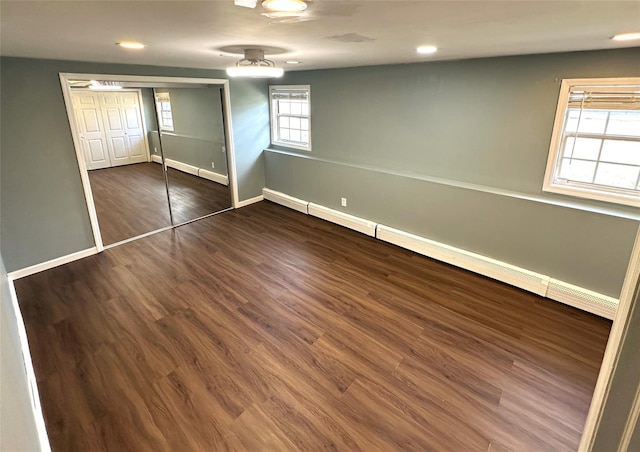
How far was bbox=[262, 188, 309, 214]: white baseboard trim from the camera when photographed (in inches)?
215

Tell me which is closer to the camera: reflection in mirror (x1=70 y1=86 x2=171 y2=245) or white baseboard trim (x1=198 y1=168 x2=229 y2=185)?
reflection in mirror (x1=70 y1=86 x2=171 y2=245)

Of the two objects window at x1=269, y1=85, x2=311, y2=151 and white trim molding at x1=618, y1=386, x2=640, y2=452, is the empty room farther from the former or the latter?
window at x1=269, y1=85, x2=311, y2=151

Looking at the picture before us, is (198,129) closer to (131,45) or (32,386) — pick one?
(131,45)

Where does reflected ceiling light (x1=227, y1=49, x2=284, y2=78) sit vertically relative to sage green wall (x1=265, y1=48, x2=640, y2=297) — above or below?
above

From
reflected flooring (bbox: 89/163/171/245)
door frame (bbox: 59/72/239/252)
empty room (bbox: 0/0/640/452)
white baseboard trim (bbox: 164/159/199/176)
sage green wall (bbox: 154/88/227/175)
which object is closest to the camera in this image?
empty room (bbox: 0/0/640/452)

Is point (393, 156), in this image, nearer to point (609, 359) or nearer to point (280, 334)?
point (280, 334)

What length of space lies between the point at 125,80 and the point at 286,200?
2820 millimetres

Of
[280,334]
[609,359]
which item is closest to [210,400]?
[280,334]

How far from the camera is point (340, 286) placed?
3473 mm

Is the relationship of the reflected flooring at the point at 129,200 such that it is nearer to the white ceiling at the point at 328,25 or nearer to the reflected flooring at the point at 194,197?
the reflected flooring at the point at 194,197

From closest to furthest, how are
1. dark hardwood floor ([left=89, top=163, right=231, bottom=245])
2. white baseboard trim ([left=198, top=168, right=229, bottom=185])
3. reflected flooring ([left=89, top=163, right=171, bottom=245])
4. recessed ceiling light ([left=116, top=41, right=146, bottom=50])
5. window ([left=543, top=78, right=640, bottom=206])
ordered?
recessed ceiling light ([left=116, top=41, right=146, bottom=50]), window ([left=543, top=78, right=640, bottom=206]), reflected flooring ([left=89, top=163, right=171, bottom=245]), dark hardwood floor ([left=89, top=163, right=231, bottom=245]), white baseboard trim ([left=198, top=168, right=229, bottom=185])

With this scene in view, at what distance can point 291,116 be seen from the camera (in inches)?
220

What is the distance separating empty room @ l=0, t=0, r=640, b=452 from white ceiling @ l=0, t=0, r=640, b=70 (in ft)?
0.08

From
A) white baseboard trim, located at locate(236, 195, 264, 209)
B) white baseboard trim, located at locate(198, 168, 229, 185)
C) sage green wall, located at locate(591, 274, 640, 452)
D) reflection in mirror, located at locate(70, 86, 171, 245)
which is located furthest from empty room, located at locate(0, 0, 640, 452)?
white baseboard trim, located at locate(198, 168, 229, 185)
